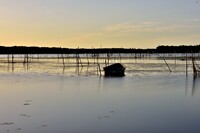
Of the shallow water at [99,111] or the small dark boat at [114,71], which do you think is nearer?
the shallow water at [99,111]

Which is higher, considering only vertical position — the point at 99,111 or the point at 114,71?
the point at 114,71

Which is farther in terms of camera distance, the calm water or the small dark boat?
the small dark boat

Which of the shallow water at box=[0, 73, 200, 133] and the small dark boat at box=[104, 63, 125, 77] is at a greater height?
the small dark boat at box=[104, 63, 125, 77]

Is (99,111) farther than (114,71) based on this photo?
No

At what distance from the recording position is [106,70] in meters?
43.6

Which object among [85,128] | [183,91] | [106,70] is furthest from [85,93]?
[106,70]

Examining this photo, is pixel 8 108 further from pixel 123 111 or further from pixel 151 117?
pixel 151 117

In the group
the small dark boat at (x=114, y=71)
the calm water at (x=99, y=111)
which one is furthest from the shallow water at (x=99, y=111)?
the small dark boat at (x=114, y=71)

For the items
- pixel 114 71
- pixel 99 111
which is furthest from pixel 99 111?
pixel 114 71

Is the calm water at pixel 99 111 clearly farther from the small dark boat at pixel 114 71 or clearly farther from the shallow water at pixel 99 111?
the small dark boat at pixel 114 71

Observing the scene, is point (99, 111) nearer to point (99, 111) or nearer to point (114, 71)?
point (99, 111)

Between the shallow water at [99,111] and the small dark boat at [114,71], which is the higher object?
the small dark boat at [114,71]

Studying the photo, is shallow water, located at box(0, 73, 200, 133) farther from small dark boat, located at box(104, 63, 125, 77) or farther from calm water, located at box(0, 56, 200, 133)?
small dark boat, located at box(104, 63, 125, 77)

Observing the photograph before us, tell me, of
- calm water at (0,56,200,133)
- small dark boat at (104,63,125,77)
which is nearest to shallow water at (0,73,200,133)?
calm water at (0,56,200,133)
